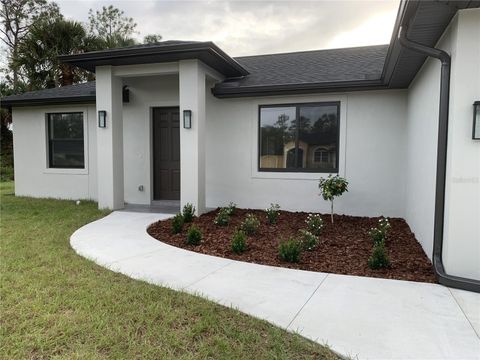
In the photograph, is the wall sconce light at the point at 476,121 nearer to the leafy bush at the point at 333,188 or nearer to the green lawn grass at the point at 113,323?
the green lawn grass at the point at 113,323

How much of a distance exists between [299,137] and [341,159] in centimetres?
106

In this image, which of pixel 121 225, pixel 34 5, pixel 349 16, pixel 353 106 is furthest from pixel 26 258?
pixel 34 5

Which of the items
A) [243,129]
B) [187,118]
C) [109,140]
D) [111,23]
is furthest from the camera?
[111,23]

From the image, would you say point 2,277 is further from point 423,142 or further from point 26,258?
point 423,142

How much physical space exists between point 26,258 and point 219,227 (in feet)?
10.3

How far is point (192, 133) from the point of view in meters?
7.30

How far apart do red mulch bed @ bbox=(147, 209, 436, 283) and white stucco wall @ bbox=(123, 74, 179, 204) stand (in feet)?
7.98

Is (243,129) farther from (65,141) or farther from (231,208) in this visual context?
(65,141)

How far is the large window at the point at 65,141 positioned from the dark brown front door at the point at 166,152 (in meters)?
2.46

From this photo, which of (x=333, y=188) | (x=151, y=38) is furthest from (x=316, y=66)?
(x=151, y=38)

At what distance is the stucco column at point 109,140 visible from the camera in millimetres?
7988

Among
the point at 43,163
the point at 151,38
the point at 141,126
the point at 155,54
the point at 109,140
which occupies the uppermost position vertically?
the point at 151,38

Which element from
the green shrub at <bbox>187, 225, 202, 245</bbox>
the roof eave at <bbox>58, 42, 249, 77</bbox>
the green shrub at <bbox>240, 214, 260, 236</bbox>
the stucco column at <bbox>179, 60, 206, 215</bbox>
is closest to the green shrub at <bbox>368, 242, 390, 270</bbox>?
the green shrub at <bbox>240, 214, 260, 236</bbox>

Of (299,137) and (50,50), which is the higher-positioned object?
(50,50)
